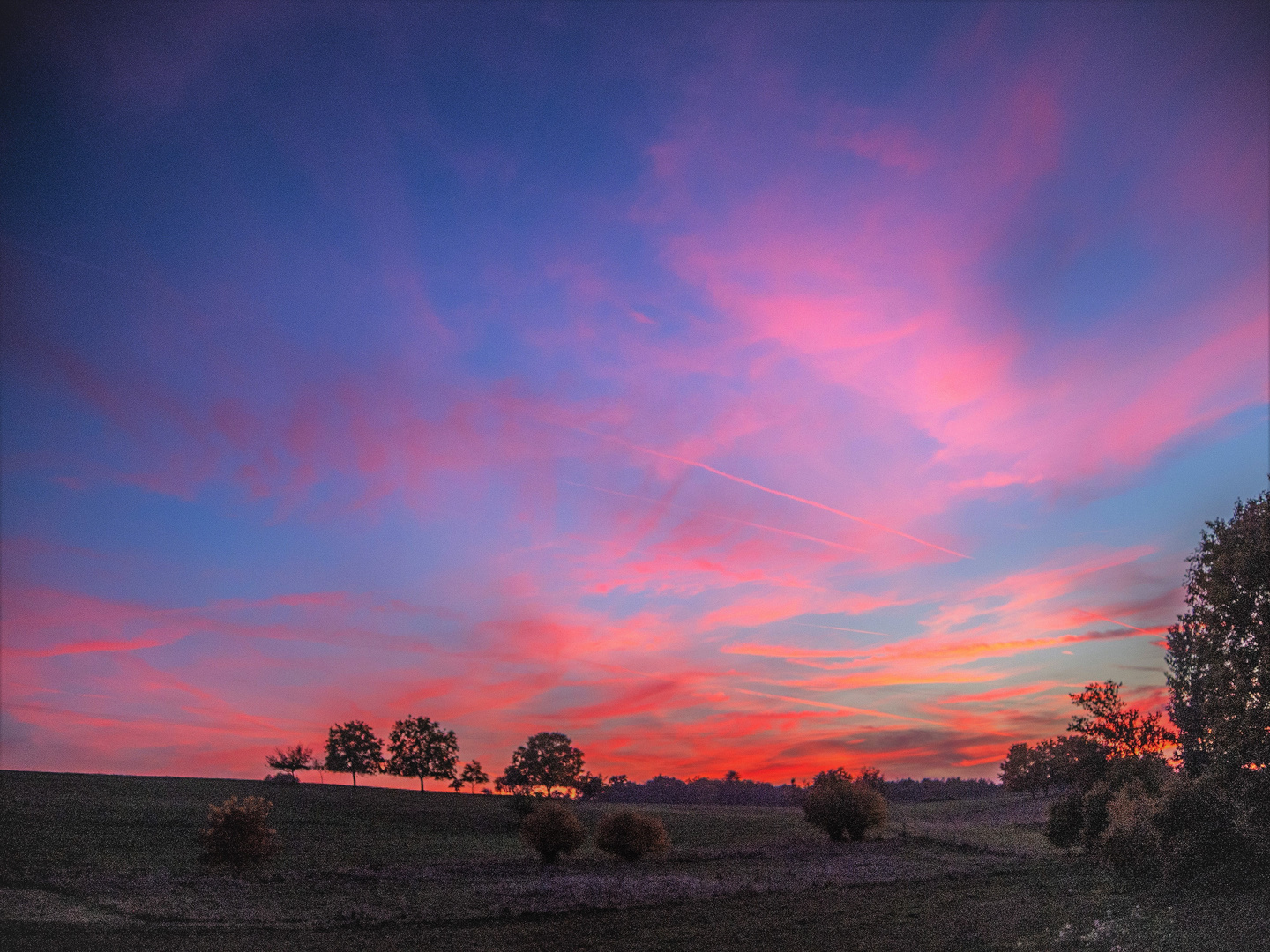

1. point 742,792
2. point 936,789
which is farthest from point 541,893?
point 936,789

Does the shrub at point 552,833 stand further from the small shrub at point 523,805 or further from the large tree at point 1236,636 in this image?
the large tree at point 1236,636

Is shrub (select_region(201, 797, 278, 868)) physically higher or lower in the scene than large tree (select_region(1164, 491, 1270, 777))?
lower

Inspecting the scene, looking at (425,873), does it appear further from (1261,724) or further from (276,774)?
(276,774)

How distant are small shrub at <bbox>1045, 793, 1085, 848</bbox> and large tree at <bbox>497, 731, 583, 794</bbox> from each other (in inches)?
3383

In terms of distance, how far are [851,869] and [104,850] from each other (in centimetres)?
4654

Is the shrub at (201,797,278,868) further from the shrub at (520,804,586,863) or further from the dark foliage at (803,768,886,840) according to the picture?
the dark foliage at (803,768,886,840)

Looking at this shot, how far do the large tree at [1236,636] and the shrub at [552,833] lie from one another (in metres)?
37.5

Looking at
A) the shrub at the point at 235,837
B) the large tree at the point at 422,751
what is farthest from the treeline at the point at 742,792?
the shrub at the point at 235,837

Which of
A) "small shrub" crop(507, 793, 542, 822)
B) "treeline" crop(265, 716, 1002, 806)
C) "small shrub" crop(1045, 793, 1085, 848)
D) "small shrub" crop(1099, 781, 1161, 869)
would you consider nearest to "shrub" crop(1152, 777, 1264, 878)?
"small shrub" crop(1099, 781, 1161, 869)

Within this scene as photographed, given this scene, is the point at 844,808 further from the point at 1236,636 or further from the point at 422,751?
the point at 422,751

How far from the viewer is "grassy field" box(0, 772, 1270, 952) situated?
26.1 meters

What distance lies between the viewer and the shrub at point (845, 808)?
63750 millimetres

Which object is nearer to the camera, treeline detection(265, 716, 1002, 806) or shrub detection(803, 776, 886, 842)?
shrub detection(803, 776, 886, 842)

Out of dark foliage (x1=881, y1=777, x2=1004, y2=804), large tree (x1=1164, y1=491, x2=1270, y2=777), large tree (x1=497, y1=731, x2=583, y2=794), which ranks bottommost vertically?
dark foliage (x1=881, y1=777, x2=1004, y2=804)
